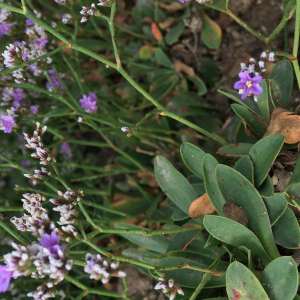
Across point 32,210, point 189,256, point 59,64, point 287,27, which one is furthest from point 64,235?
point 287,27

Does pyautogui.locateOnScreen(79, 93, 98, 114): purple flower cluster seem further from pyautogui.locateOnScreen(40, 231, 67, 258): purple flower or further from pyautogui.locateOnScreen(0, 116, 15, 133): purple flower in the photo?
pyautogui.locateOnScreen(40, 231, 67, 258): purple flower

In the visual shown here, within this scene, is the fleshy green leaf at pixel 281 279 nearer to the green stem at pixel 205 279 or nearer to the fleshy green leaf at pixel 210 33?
the green stem at pixel 205 279

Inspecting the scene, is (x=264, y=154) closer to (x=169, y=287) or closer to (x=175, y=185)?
(x=175, y=185)

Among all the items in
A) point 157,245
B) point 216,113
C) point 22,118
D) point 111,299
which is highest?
point 216,113

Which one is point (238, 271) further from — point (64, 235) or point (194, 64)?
point (194, 64)

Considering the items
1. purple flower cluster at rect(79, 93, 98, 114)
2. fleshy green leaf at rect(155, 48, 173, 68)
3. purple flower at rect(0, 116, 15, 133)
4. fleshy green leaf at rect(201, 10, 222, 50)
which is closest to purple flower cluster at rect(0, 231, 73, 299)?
purple flower at rect(0, 116, 15, 133)

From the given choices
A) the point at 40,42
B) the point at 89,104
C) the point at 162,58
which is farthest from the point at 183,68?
the point at 40,42
